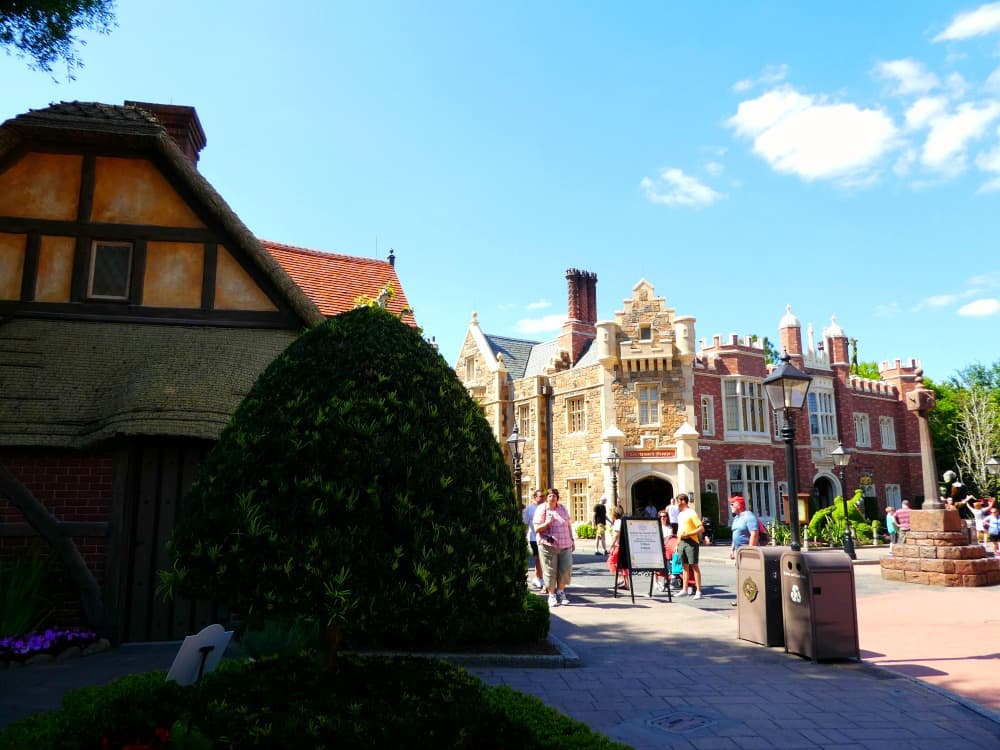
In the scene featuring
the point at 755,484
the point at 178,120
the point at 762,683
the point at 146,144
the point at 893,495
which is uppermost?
the point at 178,120

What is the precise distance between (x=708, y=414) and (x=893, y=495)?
53.6 feet

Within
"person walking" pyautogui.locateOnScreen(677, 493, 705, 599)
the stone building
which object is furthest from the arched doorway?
"person walking" pyautogui.locateOnScreen(677, 493, 705, 599)

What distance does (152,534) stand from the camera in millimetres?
8156

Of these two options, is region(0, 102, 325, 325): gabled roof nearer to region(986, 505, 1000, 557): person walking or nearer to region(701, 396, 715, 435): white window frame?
region(986, 505, 1000, 557): person walking

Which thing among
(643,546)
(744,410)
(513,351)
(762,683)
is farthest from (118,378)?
(513,351)

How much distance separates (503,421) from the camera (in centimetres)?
3503

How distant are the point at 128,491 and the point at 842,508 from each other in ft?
69.7

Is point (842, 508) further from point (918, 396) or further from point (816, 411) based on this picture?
point (816, 411)

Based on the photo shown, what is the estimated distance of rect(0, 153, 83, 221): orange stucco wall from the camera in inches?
363

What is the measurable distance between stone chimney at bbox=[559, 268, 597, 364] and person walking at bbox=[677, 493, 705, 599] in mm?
20618

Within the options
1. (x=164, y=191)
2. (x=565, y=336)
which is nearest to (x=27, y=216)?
(x=164, y=191)

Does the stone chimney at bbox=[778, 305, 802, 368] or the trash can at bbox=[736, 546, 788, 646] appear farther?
the stone chimney at bbox=[778, 305, 802, 368]

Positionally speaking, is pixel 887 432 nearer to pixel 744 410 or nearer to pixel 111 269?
pixel 744 410

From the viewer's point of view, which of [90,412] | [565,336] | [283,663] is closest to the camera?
[283,663]
